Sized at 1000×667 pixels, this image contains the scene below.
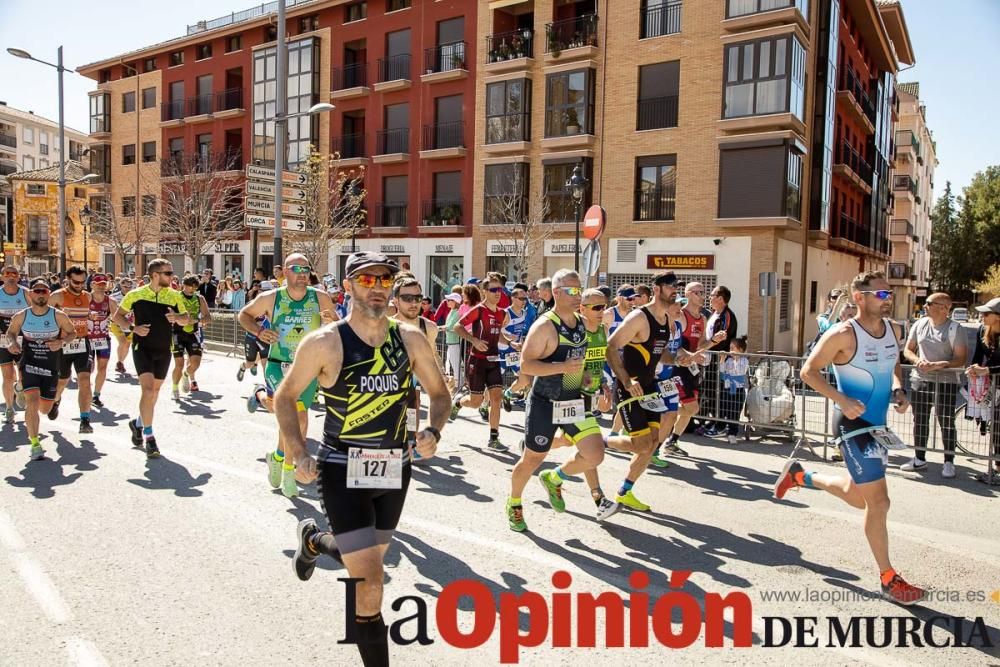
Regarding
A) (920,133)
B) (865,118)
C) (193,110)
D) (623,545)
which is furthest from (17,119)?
(623,545)

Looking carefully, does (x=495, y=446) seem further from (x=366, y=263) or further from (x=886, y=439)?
(x=366, y=263)

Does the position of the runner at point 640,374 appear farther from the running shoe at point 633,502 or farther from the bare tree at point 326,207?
the bare tree at point 326,207

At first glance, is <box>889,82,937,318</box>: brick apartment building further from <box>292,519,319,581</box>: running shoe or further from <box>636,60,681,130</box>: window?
<box>292,519,319,581</box>: running shoe

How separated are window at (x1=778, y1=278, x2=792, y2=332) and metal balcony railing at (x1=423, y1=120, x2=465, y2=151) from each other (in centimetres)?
1391

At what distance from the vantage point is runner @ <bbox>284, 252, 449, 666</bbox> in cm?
350

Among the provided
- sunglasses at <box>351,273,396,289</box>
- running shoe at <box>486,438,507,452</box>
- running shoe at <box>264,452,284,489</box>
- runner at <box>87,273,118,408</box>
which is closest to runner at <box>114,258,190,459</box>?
running shoe at <box>264,452,284,489</box>

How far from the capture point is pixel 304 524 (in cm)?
407

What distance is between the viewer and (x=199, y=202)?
121ft

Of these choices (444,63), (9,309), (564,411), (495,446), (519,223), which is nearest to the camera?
(564,411)

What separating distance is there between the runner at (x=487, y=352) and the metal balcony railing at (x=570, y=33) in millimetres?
21165

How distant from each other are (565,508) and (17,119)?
9145 centimetres

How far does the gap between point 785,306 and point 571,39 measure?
12596mm

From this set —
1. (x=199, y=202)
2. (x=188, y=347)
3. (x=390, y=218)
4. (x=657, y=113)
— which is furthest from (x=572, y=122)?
(x=188, y=347)

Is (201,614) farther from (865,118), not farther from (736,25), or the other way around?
(865,118)
